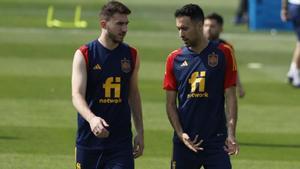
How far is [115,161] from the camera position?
10.6 metres

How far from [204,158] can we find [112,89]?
3.71 ft

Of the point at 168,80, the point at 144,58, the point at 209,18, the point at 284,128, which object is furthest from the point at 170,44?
the point at 168,80

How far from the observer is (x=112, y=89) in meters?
10.5

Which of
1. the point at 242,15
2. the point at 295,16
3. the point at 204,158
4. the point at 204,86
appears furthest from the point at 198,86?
→ the point at 242,15

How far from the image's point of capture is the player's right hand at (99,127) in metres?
9.81

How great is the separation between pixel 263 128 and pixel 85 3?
25.9m

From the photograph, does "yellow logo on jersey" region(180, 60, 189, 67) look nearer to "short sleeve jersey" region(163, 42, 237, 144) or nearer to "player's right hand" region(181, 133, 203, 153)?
"short sleeve jersey" region(163, 42, 237, 144)

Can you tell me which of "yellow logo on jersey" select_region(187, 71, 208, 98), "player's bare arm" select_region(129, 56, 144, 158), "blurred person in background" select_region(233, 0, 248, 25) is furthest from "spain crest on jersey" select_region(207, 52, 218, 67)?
"blurred person in background" select_region(233, 0, 248, 25)

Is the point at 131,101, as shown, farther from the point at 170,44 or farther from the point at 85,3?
the point at 85,3

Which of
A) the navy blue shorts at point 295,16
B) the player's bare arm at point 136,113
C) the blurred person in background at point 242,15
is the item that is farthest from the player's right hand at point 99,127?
the blurred person in background at point 242,15

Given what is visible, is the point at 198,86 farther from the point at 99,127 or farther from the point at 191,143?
the point at 99,127

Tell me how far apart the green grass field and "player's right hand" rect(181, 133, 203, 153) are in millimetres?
3715

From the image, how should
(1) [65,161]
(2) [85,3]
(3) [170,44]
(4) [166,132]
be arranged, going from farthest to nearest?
(2) [85,3], (3) [170,44], (4) [166,132], (1) [65,161]

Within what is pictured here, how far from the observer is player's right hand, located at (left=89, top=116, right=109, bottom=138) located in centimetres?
981
